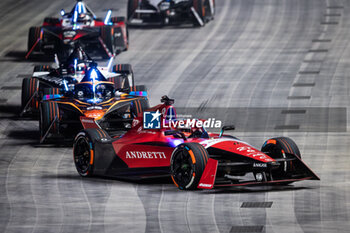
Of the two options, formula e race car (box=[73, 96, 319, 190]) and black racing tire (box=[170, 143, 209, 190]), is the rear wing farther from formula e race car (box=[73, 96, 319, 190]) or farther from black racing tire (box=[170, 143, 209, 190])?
black racing tire (box=[170, 143, 209, 190])

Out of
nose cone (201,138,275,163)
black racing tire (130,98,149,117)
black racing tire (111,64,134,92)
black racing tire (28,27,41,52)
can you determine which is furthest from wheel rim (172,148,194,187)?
black racing tire (28,27,41,52)

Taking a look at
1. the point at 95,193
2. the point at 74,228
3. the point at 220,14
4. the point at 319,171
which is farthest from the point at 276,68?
the point at 74,228

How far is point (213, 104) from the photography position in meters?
30.5

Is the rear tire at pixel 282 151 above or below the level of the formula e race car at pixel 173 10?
below

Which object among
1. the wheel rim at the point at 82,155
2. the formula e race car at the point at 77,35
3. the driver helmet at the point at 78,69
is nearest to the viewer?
the wheel rim at the point at 82,155

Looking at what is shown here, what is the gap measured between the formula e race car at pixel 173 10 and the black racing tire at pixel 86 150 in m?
23.2

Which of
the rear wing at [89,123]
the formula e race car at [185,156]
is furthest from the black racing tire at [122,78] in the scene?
the formula e race car at [185,156]

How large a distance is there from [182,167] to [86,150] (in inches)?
126

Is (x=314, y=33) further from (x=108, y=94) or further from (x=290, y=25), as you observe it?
(x=108, y=94)

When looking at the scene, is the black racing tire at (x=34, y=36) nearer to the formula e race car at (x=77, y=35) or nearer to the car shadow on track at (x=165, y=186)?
the formula e race car at (x=77, y=35)

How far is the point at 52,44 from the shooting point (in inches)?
1483

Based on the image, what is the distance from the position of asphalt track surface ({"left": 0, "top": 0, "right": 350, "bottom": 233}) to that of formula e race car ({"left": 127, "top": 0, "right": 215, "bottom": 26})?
732mm

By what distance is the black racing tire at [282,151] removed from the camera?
1858 cm

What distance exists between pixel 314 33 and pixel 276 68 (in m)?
6.46
